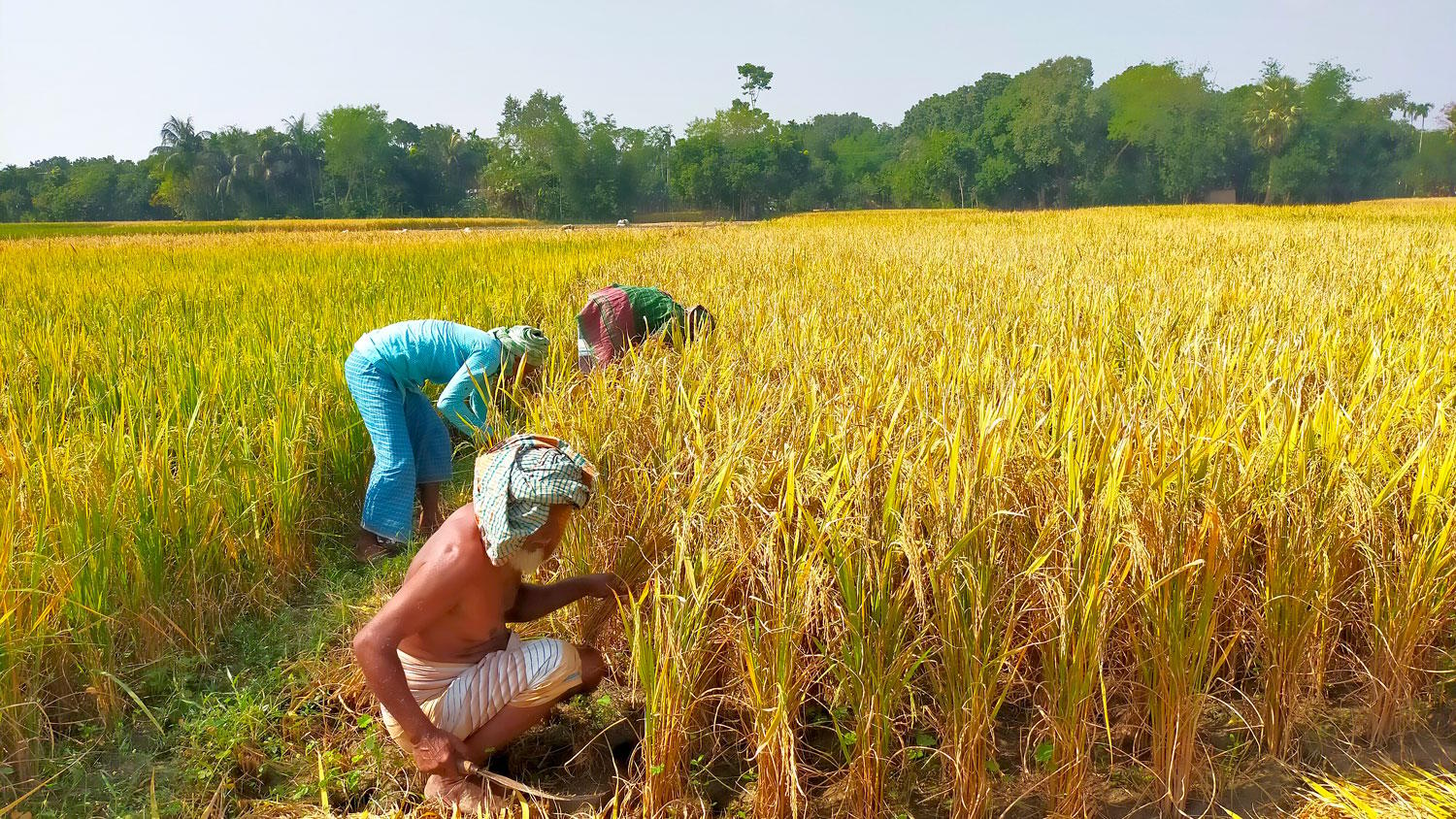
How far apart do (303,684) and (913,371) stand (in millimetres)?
2002

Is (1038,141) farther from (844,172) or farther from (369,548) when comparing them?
(369,548)

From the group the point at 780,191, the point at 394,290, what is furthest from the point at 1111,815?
the point at 780,191

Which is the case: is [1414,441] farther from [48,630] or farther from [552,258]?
[552,258]

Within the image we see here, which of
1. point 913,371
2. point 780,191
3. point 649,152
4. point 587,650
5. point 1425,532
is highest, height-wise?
point 649,152

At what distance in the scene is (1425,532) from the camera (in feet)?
5.56

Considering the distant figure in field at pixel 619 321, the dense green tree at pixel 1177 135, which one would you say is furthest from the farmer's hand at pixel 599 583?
the dense green tree at pixel 1177 135

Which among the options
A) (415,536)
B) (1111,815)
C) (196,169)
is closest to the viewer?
(1111,815)

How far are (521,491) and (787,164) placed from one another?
56725mm

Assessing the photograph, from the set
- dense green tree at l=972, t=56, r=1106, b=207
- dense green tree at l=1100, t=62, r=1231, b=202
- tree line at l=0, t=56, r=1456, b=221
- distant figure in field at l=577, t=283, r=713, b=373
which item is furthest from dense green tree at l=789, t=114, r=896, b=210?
distant figure in field at l=577, t=283, r=713, b=373

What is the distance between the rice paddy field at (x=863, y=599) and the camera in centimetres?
157

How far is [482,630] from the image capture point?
1824 millimetres

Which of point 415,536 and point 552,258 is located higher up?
point 552,258

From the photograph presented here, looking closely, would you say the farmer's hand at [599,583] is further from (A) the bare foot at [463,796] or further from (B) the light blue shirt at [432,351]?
(B) the light blue shirt at [432,351]

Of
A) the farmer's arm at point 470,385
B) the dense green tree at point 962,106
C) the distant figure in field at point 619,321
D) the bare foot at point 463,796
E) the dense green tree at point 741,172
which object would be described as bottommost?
the bare foot at point 463,796
